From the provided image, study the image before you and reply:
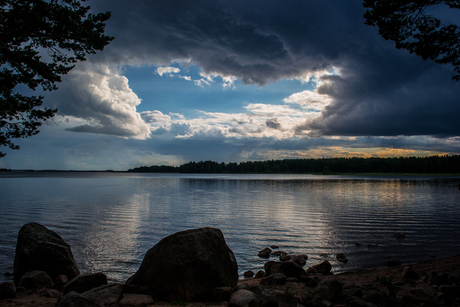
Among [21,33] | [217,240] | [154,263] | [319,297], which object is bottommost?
[319,297]

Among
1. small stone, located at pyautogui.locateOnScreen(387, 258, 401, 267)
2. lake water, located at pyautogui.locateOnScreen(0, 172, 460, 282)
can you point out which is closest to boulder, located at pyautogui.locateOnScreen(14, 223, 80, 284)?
lake water, located at pyautogui.locateOnScreen(0, 172, 460, 282)

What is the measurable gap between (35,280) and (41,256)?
171 cm

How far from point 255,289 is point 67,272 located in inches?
374

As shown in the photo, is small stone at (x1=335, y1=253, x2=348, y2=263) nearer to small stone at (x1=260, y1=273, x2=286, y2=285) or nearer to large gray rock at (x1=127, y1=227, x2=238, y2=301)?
small stone at (x1=260, y1=273, x2=286, y2=285)

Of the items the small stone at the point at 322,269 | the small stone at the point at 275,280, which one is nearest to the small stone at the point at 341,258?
the small stone at the point at 322,269

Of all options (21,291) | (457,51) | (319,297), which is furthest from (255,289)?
(457,51)

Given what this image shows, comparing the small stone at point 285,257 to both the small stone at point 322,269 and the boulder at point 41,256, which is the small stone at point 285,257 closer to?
the small stone at point 322,269

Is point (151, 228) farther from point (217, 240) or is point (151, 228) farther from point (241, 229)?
point (217, 240)

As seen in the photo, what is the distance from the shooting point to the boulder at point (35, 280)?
10602 millimetres

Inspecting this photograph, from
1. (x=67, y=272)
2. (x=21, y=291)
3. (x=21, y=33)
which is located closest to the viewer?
(x=21, y=291)

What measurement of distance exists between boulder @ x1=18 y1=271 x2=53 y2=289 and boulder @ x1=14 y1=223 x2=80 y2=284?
881mm

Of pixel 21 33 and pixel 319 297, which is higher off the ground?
pixel 21 33

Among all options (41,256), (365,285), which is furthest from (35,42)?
(365,285)

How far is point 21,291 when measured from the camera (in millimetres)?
9969
